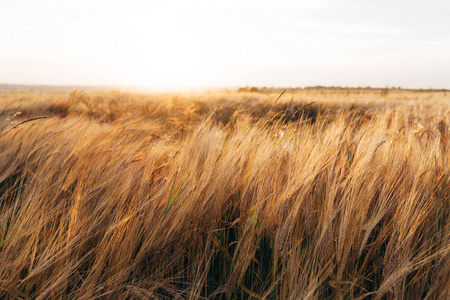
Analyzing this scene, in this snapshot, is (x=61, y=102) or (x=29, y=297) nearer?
(x=29, y=297)

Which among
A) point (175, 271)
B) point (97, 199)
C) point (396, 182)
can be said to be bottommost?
point (175, 271)

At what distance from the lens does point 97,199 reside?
1318mm

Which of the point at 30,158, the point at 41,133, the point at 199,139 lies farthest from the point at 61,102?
the point at 199,139

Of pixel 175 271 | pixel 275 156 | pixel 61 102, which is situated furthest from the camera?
pixel 61 102

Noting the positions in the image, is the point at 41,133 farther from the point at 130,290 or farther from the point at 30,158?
the point at 130,290

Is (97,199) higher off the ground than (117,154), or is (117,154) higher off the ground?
(117,154)

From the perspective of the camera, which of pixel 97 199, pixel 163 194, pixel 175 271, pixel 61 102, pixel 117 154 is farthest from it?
pixel 61 102

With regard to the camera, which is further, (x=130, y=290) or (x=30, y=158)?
(x=30, y=158)

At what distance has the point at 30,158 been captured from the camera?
174 cm

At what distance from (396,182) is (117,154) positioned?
4.75 ft

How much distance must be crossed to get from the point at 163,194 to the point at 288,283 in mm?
581

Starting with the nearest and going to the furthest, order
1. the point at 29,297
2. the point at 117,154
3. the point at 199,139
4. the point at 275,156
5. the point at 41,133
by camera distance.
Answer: the point at 29,297, the point at 275,156, the point at 117,154, the point at 199,139, the point at 41,133

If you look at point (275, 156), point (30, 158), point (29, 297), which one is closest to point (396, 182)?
point (275, 156)

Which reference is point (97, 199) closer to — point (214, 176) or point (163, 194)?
point (163, 194)
